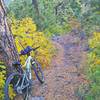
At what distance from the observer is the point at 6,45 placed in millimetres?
7578

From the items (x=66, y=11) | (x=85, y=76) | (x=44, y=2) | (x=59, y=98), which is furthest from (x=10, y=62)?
(x=66, y=11)

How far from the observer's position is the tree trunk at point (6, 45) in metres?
7.52

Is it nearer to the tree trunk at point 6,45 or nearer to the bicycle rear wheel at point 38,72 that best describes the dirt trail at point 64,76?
the bicycle rear wheel at point 38,72

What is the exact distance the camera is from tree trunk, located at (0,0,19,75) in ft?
24.7

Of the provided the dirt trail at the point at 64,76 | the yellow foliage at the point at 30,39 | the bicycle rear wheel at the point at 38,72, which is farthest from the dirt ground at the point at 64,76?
the yellow foliage at the point at 30,39

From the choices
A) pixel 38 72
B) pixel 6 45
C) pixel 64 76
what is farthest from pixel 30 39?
pixel 6 45

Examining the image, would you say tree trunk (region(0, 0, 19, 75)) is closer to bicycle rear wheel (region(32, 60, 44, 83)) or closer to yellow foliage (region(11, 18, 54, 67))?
bicycle rear wheel (region(32, 60, 44, 83))

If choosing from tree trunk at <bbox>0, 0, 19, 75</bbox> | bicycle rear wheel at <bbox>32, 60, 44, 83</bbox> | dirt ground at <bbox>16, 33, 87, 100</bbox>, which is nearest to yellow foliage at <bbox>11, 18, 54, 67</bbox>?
dirt ground at <bbox>16, 33, 87, 100</bbox>

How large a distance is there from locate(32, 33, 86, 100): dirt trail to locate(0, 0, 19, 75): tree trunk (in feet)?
3.41

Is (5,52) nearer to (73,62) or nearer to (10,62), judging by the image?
(10,62)

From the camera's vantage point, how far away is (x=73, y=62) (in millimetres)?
10109

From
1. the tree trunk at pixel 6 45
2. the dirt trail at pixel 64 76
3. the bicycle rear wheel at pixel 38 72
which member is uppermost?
the tree trunk at pixel 6 45

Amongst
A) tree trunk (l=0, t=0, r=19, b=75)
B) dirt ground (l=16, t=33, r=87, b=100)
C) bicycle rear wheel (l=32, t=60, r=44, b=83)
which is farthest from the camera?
bicycle rear wheel (l=32, t=60, r=44, b=83)

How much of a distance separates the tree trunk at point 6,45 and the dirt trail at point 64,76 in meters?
1.04
